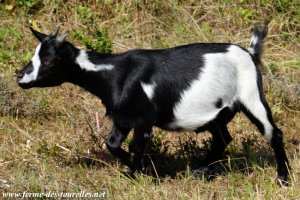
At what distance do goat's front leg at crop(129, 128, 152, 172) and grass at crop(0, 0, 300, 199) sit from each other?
0.13 meters

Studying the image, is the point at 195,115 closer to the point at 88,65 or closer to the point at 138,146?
the point at 138,146

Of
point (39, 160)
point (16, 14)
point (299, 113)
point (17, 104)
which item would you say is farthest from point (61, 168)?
point (16, 14)

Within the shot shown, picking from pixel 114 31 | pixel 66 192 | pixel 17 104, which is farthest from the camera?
pixel 114 31

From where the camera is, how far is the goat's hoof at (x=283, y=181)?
19.8 ft

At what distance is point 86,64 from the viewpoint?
595 cm

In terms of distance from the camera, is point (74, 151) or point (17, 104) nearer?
point (74, 151)

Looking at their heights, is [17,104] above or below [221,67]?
below

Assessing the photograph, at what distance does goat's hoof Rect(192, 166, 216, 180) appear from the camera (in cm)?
632

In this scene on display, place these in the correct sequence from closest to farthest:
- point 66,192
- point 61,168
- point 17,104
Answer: point 66,192
point 61,168
point 17,104

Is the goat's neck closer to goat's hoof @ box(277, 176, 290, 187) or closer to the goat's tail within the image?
the goat's tail

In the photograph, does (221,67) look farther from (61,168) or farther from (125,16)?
(125,16)

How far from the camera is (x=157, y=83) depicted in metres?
5.90

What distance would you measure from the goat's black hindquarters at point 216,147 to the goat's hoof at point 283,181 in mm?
605

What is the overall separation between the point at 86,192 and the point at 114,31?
3.65 m
